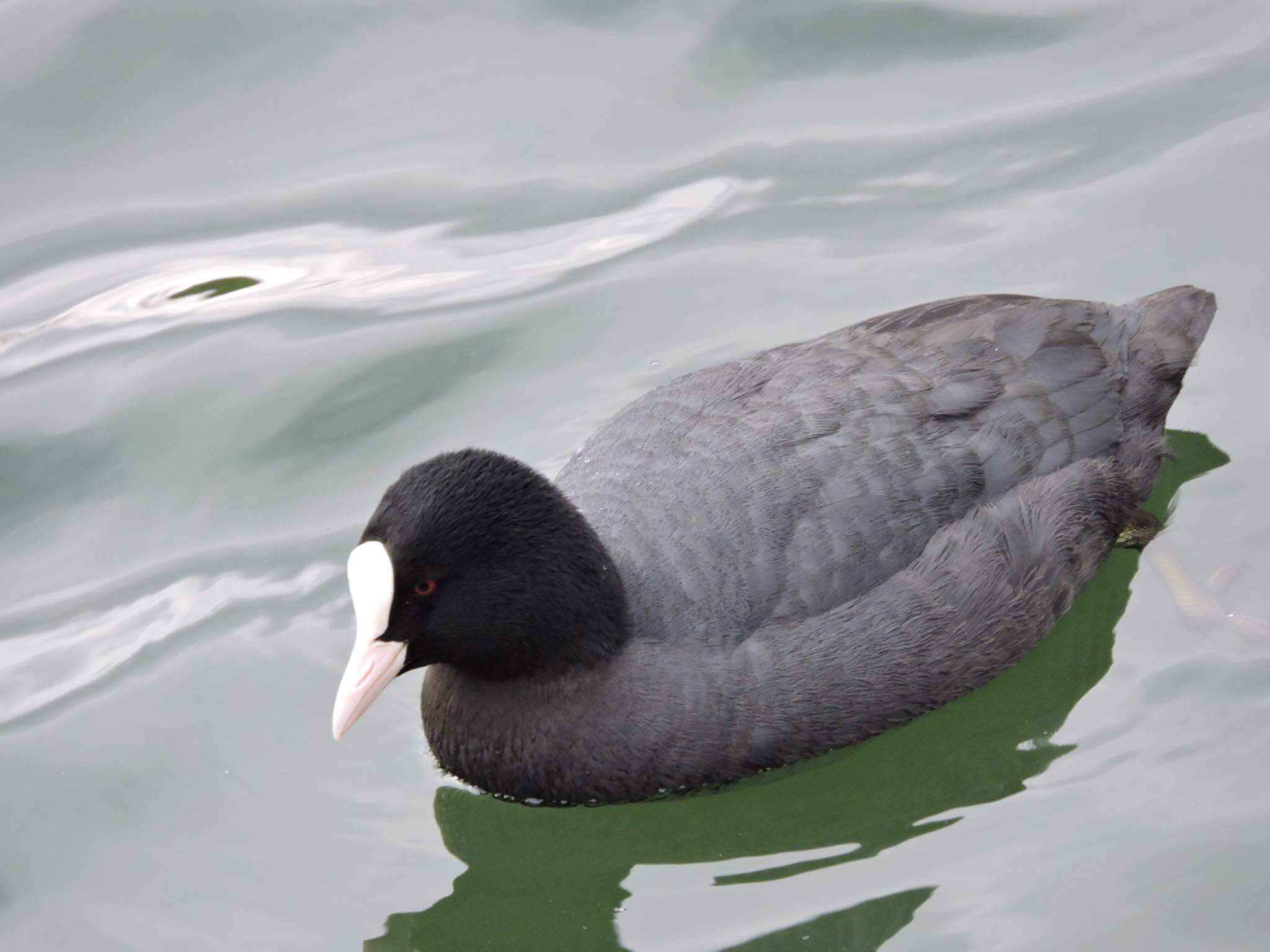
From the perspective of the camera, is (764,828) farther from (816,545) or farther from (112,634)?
(112,634)

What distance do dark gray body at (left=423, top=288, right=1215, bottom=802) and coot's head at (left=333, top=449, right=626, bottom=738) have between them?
0.17 metres

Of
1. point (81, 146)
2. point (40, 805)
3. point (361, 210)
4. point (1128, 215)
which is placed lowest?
point (40, 805)

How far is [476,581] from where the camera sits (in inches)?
198

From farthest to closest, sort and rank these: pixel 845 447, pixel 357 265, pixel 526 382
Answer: pixel 357 265
pixel 526 382
pixel 845 447

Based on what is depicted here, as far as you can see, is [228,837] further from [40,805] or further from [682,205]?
[682,205]

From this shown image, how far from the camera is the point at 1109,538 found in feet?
20.0

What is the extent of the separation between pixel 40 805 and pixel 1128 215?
16.7 feet

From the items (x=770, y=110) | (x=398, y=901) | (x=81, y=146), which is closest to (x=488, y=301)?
(x=770, y=110)

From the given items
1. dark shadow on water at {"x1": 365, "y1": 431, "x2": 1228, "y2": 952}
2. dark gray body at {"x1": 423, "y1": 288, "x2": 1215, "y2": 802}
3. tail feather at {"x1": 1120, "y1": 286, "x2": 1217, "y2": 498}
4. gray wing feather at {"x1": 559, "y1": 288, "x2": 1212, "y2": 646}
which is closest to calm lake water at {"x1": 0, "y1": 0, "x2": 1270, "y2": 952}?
dark shadow on water at {"x1": 365, "y1": 431, "x2": 1228, "y2": 952}

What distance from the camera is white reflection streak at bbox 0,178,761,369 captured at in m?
7.64

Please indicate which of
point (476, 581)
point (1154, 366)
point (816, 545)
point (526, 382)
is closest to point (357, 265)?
point (526, 382)

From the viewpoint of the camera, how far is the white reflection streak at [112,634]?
6133 mm

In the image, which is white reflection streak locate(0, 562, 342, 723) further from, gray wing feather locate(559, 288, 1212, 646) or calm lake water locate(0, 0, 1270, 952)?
gray wing feather locate(559, 288, 1212, 646)

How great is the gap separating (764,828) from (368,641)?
1.36 meters
